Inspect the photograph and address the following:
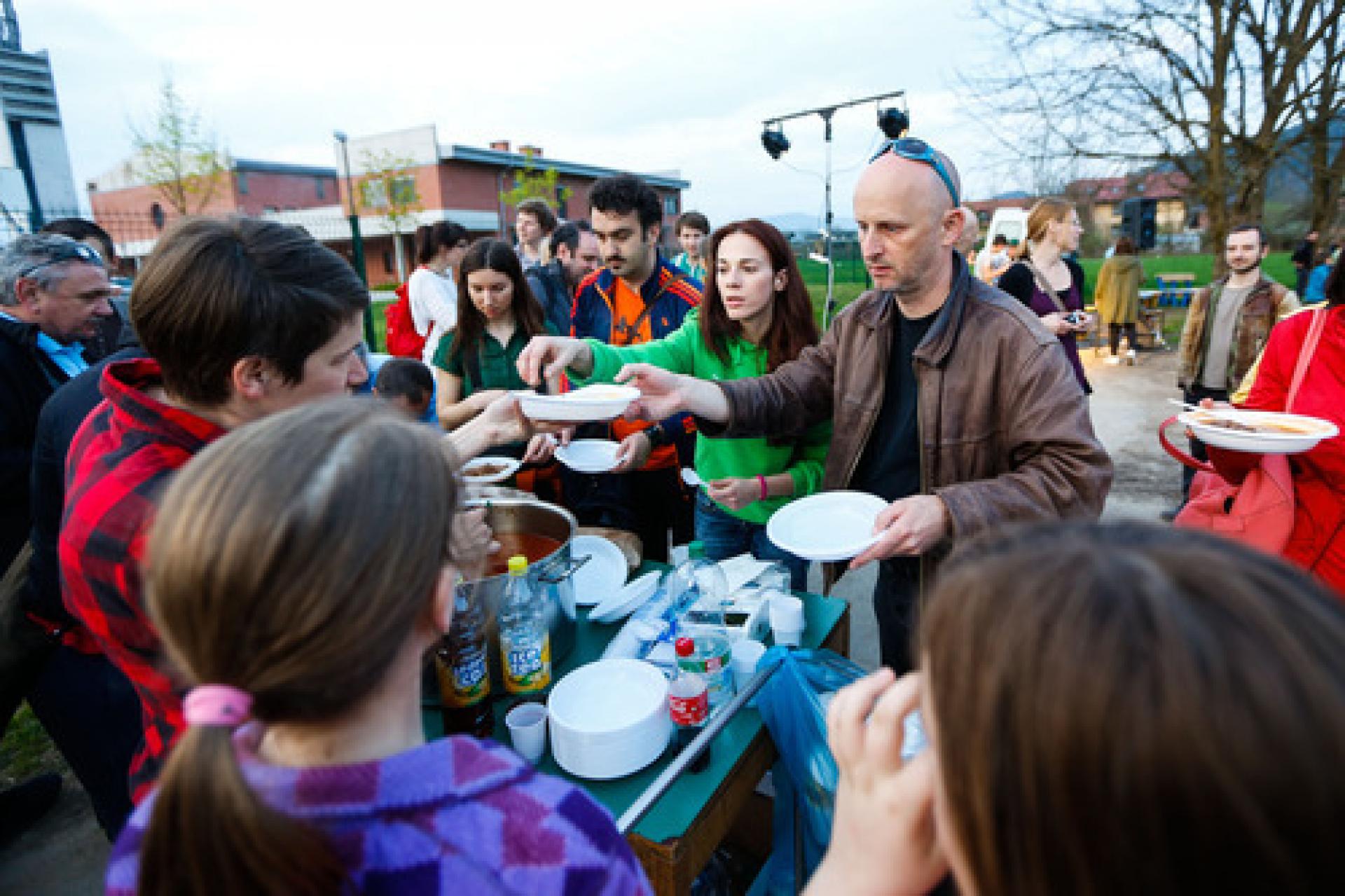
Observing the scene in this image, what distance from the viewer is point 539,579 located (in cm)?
165

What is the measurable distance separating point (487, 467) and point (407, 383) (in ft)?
2.74

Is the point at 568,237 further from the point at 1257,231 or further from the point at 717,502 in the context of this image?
the point at 1257,231

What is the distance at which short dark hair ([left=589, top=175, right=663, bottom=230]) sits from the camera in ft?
12.1

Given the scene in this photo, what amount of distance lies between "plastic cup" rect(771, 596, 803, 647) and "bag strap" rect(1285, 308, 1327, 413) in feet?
6.17

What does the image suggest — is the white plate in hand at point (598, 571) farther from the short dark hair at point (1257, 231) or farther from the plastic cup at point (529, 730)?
the short dark hair at point (1257, 231)

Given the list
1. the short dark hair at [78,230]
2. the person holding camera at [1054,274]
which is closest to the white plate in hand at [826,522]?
the person holding camera at [1054,274]

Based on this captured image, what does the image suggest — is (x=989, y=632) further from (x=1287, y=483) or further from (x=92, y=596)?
(x=1287, y=483)

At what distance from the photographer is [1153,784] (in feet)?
1.71

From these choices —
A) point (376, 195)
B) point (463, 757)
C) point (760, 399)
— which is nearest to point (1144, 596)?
point (463, 757)

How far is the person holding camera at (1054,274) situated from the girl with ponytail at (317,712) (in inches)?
192

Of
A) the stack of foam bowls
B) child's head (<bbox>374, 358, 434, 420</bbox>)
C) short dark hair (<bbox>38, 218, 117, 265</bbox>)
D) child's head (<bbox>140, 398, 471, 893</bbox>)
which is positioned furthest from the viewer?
short dark hair (<bbox>38, 218, 117, 265</bbox>)

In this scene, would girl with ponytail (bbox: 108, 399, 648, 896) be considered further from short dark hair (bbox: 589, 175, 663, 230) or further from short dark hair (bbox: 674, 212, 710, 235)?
short dark hair (bbox: 674, 212, 710, 235)

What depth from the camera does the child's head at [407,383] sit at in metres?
3.24

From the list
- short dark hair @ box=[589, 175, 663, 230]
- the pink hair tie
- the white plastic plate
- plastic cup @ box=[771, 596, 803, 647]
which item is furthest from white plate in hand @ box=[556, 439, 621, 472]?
the pink hair tie
